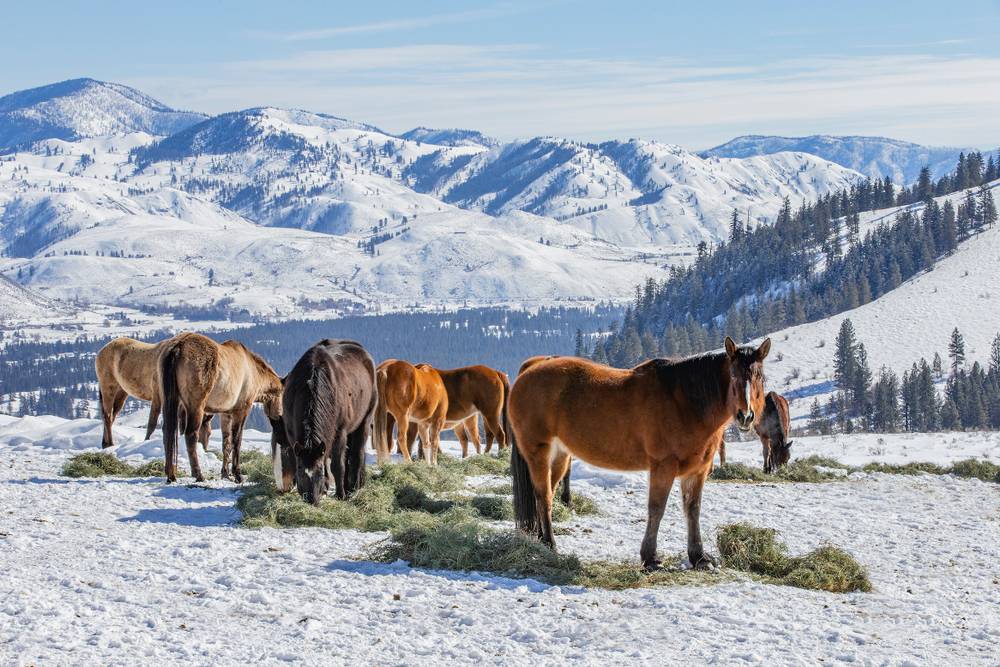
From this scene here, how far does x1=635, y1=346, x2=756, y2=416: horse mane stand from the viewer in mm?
10995

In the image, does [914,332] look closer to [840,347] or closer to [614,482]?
[840,347]

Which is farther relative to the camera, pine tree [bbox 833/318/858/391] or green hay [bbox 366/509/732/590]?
pine tree [bbox 833/318/858/391]

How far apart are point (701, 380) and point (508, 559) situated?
3.14 m

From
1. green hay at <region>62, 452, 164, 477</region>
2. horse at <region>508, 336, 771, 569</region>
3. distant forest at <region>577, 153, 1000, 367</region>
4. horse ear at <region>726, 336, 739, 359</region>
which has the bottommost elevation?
green hay at <region>62, 452, 164, 477</region>

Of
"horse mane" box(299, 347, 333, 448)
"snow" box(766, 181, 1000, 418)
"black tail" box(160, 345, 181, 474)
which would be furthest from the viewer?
"snow" box(766, 181, 1000, 418)

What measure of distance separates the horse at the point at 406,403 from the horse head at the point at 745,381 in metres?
10.4

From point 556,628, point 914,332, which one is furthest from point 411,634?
point 914,332

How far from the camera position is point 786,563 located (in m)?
11.3

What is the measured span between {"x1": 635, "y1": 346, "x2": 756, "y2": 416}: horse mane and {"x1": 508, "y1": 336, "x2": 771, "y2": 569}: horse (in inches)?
0.5

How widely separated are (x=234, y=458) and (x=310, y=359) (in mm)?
3721

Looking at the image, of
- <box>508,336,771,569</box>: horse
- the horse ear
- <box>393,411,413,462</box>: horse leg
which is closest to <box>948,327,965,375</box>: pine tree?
<box>393,411,413,462</box>: horse leg

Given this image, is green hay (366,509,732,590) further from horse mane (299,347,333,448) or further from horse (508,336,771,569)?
horse mane (299,347,333,448)

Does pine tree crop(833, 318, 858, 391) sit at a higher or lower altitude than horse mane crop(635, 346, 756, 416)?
lower

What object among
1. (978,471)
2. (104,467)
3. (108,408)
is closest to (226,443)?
(104,467)
